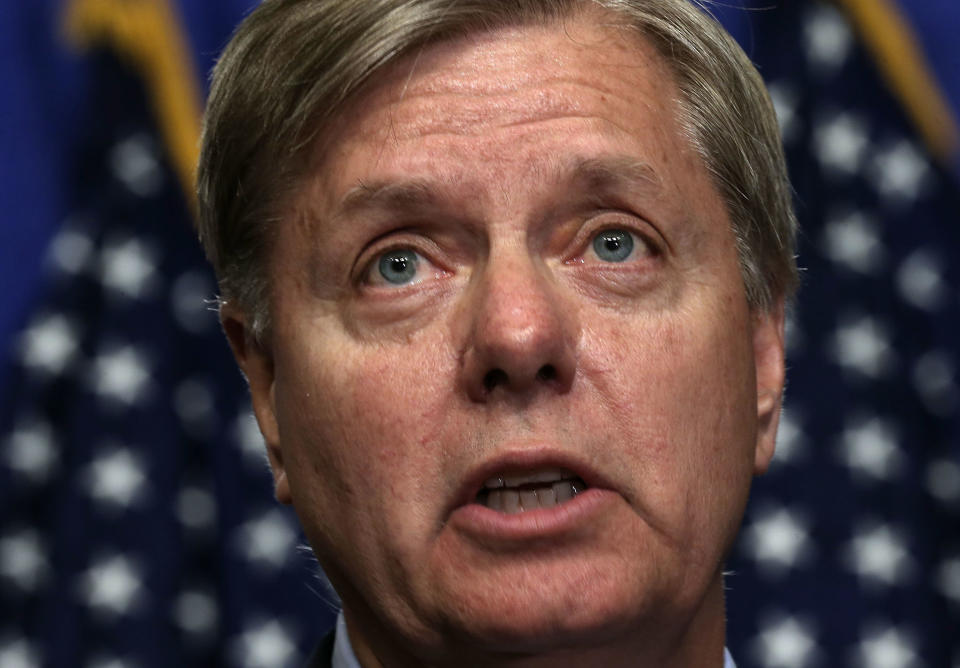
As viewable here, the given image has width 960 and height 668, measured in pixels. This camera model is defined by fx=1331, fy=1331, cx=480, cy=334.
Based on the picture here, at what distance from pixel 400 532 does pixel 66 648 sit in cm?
194

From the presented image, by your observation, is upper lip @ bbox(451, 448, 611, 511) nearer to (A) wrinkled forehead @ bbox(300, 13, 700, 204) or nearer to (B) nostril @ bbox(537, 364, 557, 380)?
(B) nostril @ bbox(537, 364, 557, 380)

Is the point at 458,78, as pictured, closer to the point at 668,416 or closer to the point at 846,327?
the point at 668,416

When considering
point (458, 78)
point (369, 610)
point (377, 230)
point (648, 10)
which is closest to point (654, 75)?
point (648, 10)

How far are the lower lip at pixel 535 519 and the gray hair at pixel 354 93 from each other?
49cm

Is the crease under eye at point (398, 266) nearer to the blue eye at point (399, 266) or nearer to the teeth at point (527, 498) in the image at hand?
the blue eye at point (399, 266)

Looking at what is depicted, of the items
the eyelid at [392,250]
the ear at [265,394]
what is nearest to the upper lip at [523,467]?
the eyelid at [392,250]

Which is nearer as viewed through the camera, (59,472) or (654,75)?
(654,75)

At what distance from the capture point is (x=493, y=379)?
167 cm

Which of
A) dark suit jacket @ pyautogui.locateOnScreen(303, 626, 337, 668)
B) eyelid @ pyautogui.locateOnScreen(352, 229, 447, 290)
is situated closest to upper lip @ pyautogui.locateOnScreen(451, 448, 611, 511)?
eyelid @ pyautogui.locateOnScreen(352, 229, 447, 290)

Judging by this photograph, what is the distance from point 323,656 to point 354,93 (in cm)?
86

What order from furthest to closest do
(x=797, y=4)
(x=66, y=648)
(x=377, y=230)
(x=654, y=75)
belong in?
(x=797, y=4) → (x=66, y=648) → (x=654, y=75) → (x=377, y=230)

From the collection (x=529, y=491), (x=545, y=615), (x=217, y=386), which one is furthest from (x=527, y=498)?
(x=217, y=386)

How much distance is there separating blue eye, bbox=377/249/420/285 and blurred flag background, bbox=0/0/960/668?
1.64 meters

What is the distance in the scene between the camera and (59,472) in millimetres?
3400
